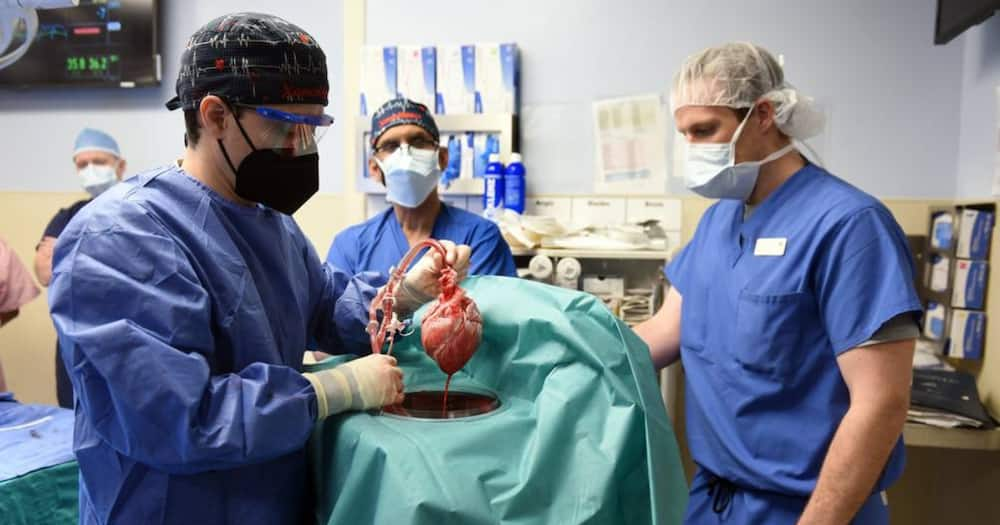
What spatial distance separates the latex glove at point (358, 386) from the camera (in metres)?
0.90

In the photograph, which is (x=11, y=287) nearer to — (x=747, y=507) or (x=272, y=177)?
Result: (x=272, y=177)

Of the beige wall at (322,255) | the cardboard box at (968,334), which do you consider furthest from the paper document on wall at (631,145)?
the cardboard box at (968,334)

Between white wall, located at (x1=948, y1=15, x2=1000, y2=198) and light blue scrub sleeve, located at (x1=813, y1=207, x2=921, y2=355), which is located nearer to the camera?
light blue scrub sleeve, located at (x1=813, y1=207, x2=921, y2=355)

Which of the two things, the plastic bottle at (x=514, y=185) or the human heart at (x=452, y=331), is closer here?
the human heart at (x=452, y=331)

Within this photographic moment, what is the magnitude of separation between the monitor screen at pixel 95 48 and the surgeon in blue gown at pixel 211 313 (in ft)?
7.95

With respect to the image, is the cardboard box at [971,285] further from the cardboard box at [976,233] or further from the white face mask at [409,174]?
the white face mask at [409,174]

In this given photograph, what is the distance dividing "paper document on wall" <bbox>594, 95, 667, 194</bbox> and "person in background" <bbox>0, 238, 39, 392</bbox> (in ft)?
6.92

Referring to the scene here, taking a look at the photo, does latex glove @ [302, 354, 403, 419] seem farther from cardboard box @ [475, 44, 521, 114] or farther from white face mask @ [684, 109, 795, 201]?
cardboard box @ [475, 44, 521, 114]

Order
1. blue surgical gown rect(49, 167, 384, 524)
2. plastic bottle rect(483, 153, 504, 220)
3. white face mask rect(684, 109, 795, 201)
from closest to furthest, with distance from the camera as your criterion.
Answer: blue surgical gown rect(49, 167, 384, 524)
white face mask rect(684, 109, 795, 201)
plastic bottle rect(483, 153, 504, 220)

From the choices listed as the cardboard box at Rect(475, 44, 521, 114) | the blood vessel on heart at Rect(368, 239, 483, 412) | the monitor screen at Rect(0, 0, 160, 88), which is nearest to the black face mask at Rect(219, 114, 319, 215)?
the blood vessel on heart at Rect(368, 239, 483, 412)

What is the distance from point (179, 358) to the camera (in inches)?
30.7

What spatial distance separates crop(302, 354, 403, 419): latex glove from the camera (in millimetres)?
903

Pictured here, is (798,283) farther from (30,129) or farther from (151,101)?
(30,129)

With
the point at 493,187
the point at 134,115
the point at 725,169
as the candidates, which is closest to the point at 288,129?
the point at 725,169
